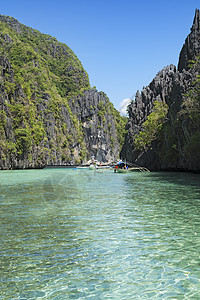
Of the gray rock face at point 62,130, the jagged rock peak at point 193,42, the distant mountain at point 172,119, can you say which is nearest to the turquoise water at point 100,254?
the distant mountain at point 172,119

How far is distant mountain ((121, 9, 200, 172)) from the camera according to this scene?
40369 mm

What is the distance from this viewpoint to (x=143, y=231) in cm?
933

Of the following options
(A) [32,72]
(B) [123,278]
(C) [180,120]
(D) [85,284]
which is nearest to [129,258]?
(B) [123,278]

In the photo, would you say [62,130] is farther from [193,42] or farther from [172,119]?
[172,119]

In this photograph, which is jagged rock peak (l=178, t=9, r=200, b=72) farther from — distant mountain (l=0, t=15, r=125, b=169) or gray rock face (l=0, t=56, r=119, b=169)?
gray rock face (l=0, t=56, r=119, b=169)

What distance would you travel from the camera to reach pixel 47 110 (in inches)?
4552

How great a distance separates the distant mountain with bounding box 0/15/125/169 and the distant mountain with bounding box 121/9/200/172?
3075cm

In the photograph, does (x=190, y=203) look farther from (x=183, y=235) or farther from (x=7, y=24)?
(x=7, y=24)

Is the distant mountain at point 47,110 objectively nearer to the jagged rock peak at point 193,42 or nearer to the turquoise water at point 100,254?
the jagged rock peak at point 193,42

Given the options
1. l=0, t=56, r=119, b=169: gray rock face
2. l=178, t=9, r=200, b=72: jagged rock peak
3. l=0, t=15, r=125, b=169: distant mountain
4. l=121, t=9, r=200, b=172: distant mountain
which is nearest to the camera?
l=121, t=9, r=200, b=172: distant mountain

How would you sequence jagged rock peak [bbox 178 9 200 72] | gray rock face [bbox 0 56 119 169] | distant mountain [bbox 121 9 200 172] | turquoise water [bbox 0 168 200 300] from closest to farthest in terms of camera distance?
1. turquoise water [bbox 0 168 200 300]
2. distant mountain [bbox 121 9 200 172]
3. jagged rock peak [bbox 178 9 200 72]
4. gray rock face [bbox 0 56 119 169]

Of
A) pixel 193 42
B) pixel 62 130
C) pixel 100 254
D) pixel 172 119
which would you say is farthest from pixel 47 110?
pixel 100 254

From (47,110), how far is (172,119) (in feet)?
238

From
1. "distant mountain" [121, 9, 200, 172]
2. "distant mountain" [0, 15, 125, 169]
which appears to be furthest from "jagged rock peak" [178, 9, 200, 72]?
"distant mountain" [0, 15, 125, 169]
